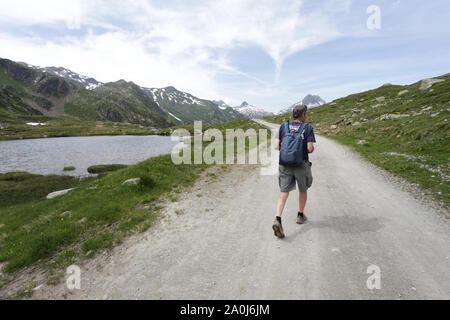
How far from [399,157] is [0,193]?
39271mm

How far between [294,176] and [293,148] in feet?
3.60

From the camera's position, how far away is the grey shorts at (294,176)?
21.5 feet

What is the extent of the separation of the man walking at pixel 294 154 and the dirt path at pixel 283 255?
4.18 feet

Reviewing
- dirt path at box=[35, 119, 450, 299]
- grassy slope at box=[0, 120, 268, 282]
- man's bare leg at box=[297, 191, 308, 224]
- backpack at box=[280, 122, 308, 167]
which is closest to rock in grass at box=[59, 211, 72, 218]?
grassy slope at box=[0, 120, 268, 282]

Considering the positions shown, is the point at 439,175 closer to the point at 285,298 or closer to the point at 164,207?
the point at 285,298

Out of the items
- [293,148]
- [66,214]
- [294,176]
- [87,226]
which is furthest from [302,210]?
[66,214]

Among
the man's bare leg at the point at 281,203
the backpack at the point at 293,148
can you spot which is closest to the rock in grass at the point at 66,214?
the man's bare leg at the point at 281,203

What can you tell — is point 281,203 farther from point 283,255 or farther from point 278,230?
point 283,255

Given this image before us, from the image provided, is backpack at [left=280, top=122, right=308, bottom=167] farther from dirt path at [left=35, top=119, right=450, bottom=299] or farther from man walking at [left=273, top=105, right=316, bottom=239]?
dirt path at [left=35, top=119, right=450, bottom=299]

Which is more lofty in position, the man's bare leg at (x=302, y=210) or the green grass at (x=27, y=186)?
the man's bare leg at (x=302, y=210)

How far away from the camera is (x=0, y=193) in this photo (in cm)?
2205

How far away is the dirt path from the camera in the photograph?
4.45 meters

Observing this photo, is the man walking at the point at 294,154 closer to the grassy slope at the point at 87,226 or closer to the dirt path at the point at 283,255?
the dirt path at the point at 283,255
